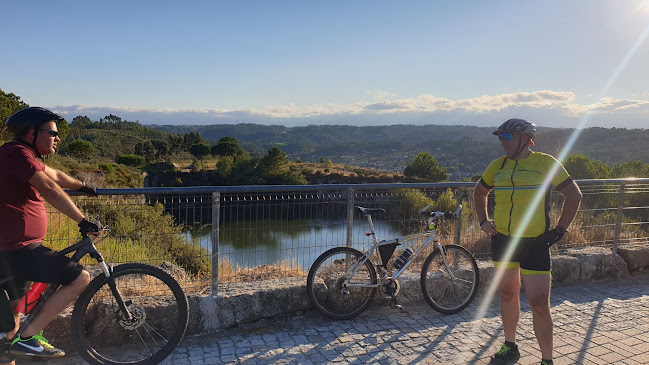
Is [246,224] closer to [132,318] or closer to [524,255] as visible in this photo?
[132,318]

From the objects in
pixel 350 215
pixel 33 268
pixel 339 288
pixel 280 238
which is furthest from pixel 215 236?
pixel 33 268

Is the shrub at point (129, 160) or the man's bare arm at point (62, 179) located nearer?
the man's bare arm at point (62, 179)

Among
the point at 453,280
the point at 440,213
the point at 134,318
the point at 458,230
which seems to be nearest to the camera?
the point at 134,318

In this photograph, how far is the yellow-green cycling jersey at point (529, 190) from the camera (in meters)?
3.40

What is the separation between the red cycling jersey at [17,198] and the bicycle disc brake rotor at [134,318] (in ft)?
3.28

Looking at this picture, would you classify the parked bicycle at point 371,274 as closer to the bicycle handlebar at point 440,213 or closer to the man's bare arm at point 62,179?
the bicycle handlebar at point 440,213

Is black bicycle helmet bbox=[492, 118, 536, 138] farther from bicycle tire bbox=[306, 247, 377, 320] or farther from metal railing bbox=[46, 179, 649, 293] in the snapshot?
bicycle tire bbox=[306, 247, 377, 320]

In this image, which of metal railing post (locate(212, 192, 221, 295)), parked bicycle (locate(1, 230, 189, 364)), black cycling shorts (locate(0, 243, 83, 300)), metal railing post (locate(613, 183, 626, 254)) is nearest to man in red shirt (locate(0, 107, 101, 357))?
black cycling shorts (locate(0, 243, 83, 300))

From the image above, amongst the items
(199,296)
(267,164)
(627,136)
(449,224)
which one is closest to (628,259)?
(449,224)

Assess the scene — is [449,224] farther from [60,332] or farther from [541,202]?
[60,332]

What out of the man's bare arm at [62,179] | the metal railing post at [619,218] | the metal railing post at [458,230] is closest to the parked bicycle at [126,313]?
the man's bare arm at [62,179]

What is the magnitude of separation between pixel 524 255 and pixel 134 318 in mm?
3224

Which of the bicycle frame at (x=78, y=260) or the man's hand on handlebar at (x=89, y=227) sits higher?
the man's hand on handlebar at (x=89, y=227)

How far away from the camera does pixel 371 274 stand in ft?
15.4
